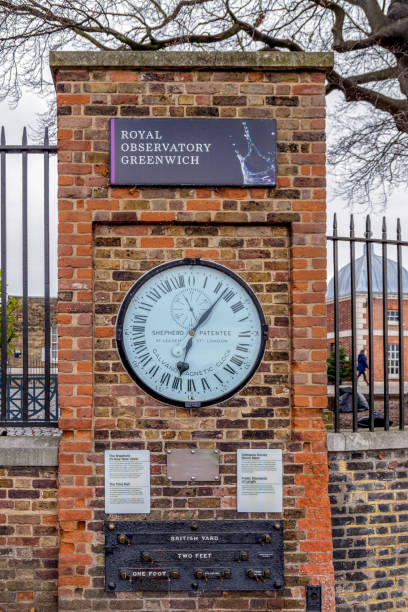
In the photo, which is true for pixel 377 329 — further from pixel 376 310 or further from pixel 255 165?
pixel 255 165

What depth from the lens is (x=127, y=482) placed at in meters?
4.00

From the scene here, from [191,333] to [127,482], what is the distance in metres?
1.03

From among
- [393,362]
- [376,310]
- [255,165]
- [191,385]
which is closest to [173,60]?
[255,165]

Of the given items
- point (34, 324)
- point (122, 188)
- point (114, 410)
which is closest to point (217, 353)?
point (114, 410)

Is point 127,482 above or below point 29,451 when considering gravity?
below

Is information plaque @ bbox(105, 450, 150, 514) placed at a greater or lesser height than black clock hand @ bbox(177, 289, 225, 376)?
lesser

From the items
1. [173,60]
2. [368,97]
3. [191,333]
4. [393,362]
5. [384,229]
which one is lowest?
[393,362]

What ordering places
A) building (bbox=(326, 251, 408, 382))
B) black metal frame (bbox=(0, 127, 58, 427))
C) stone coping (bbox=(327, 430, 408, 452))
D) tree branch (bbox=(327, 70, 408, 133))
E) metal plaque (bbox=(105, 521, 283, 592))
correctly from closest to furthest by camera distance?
metal plaque (bbox=(105, 521, 283, 592))
black metal frame (bbox=(0, 127, 58, 427))
stone coping (bbox=(327, 430, 408, 452))
tree branch (bbox=(327, 70, 408, 133))
building (bbox=(326, 251, 408, 382))

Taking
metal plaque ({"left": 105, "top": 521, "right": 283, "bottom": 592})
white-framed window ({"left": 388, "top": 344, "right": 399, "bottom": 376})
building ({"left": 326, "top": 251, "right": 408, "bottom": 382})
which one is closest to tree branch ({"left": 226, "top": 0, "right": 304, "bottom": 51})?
metal plaque ({"left": 105, "top": 521, "right": 283, "bottom": 592})

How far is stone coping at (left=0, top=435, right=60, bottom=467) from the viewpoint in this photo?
4191 millimetres

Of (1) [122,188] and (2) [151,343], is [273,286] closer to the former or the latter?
(2) [151,343]

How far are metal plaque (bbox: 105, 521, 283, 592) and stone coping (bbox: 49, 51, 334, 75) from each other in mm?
2941

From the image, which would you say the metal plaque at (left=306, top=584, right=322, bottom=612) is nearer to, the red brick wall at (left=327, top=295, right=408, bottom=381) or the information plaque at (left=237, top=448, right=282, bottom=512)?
the information plaque at (left=237, top=448, right=282, bottom=512)

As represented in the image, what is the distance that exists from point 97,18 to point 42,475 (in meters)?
5.62
